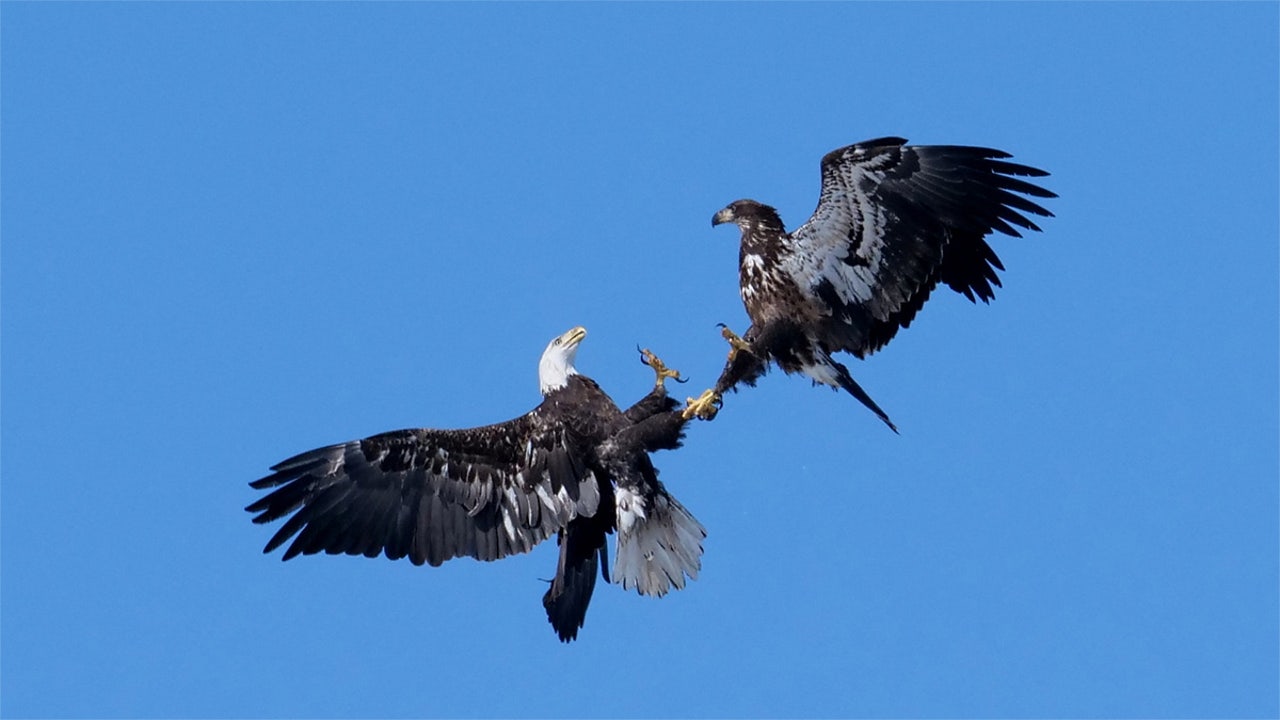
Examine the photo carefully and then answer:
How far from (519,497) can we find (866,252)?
10.5 ft

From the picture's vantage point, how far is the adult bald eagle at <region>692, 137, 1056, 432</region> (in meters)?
22.0

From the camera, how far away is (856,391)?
72.9 feet

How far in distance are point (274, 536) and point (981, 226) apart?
225 inches

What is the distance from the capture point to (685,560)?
22922 mm

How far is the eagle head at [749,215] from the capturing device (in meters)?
22.5

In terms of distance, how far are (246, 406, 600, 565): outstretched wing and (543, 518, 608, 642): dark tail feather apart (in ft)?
0.87

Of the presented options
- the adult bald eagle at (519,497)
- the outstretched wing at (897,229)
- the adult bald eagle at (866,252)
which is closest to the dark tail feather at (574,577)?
the adult bald eagle at (519,497)

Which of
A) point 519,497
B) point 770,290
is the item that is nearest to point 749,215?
point 770,290

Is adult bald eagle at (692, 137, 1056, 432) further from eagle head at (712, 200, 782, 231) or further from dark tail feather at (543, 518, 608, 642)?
dark tail feather at (543, 518, 608, 642)

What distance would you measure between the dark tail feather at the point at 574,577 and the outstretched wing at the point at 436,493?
266mm

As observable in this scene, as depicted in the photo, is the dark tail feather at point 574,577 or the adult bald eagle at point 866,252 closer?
the adult bald eagle at point 866,252

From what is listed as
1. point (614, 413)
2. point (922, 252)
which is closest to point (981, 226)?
point (922, 252)

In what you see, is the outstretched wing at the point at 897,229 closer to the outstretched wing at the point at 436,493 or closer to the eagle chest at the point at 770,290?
the eagle chest at the point at 770,290

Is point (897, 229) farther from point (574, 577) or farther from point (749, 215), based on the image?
point (574, 577)
